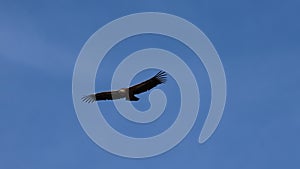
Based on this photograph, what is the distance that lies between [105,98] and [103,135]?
29.1 inches

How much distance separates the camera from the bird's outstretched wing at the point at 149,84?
9.58m

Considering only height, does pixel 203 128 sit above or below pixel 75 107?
below

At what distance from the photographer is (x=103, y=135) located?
30.7ft

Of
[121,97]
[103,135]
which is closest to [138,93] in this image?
[121,97]

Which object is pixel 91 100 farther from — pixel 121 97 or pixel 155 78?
pixel 155 78

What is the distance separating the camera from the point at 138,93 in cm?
980

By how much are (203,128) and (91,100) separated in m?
1.98

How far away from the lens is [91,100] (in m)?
9.70

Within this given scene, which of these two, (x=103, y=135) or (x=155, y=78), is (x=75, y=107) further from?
(x=155, y=78)

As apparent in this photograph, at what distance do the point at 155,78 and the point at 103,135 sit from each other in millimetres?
1308

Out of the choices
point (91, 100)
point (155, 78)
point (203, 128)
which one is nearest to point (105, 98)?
point (91, 100)

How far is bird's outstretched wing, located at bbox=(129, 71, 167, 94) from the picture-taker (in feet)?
31.4

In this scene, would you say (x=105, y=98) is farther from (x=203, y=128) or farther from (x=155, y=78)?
(x=203, y=128)

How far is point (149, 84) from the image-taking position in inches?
381
